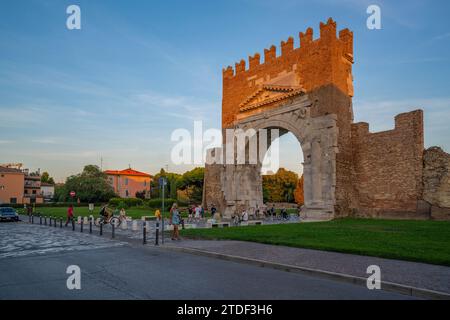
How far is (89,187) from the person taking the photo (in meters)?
60.2

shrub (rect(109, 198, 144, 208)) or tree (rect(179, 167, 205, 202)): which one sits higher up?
Result: tree (rect(179, 167, 205, 202))

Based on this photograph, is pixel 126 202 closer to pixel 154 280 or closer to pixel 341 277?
pixel 154 280

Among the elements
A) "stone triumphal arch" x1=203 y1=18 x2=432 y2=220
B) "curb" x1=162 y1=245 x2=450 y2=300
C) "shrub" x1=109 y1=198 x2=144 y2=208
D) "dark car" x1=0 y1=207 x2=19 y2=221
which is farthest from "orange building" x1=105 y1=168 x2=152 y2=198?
"curb" x1=162 y1=245 x2=450 y2=300

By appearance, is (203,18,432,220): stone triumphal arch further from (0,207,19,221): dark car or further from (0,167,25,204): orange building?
(0,167,25,204): orange building

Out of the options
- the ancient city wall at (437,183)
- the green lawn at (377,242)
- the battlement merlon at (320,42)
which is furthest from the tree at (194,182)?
the green lawn at (377,242)

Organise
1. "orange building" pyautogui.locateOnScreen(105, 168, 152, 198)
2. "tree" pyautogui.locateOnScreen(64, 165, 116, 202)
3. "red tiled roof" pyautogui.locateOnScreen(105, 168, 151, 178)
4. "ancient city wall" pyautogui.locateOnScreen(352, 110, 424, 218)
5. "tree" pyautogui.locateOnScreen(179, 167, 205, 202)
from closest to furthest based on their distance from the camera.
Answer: "ancient city wall" pyautogui.locateOnScreen(352, 110, 424, 218), "tree" pyautogui.locateOnScreen(64, 165, 116, 202), "tree" pyautogui.locateOnScreen(179, 167, 205, 202), "orange building" pyautogui.locateOnScreen(105, 168, 152, 198), "red tiled roof" pyautogui.locateOnScreen(105, 168, 151, 178)

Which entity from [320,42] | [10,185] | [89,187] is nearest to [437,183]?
[320,42]

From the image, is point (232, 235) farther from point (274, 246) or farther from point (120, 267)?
point (120, 267)

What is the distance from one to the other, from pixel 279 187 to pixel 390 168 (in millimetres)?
47320

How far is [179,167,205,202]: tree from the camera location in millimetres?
61125

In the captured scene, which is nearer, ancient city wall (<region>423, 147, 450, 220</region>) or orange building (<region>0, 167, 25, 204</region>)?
ancient city wall (<region>423, 147, 450, 220</region>)

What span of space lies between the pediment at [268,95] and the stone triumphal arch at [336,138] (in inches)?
2.8

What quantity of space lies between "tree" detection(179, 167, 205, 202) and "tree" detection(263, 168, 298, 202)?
12858 millimetres
